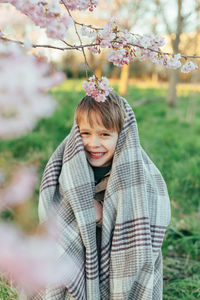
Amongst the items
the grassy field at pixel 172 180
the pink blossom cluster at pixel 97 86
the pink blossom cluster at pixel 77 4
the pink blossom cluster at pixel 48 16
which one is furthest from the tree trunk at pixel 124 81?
the pink blossom cluster at pixel 48 16

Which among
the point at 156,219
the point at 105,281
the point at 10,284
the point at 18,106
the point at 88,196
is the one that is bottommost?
the point at 10,284

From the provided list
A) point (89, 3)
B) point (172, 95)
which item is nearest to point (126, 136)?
point (89, 3)

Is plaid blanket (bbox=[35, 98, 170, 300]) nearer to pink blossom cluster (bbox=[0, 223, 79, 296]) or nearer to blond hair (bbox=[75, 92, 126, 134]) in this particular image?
blond hair (bbox=[75, 92, 126, 134])

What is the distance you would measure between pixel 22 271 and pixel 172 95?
25.1 feet

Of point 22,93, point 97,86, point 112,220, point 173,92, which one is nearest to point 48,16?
point 22,93

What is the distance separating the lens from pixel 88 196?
135cm

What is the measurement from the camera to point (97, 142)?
1371 millimetres

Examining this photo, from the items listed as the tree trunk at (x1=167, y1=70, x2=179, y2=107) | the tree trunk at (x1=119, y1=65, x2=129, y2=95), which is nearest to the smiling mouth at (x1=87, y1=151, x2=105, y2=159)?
the tree trunk at (x1=167, y1=70, x2=179, y2=107)

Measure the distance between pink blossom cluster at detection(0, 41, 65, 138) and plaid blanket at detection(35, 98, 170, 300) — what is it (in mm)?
897

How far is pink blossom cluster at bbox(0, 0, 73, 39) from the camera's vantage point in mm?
697

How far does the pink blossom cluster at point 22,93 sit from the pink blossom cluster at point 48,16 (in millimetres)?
259

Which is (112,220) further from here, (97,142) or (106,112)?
(106,112)

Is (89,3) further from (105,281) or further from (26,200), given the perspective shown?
(105,281)

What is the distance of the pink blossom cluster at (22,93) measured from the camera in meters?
0.41
